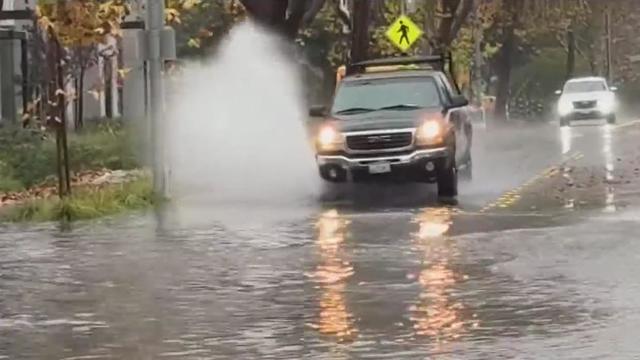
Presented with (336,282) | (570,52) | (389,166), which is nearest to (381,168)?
(389,166)

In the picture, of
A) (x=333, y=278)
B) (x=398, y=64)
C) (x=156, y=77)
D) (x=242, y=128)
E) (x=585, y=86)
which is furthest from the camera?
(x=585, y=86)

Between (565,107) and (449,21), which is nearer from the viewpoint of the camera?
(449,21)

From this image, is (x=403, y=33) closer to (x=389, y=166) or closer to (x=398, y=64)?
(x=398, y=64)

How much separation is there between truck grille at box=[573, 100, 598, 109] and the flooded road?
1292 inches

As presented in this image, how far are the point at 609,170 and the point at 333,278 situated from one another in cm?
1496

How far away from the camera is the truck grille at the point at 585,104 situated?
56094 mm

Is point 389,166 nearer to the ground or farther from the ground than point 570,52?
farther from the ground

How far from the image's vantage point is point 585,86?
56969mm

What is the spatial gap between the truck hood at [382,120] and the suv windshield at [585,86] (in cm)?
3389

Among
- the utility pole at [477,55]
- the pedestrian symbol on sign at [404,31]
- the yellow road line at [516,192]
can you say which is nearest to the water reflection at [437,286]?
the yellow road line at [516,192]

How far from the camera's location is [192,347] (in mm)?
11406

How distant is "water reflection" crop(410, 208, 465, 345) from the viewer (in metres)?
11.8

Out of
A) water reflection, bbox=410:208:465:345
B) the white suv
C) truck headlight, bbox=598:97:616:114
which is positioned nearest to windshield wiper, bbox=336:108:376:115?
water reflection, bbox=410:208:465:345

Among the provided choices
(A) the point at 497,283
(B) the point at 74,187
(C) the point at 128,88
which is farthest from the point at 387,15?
(A) the point at 497,283
